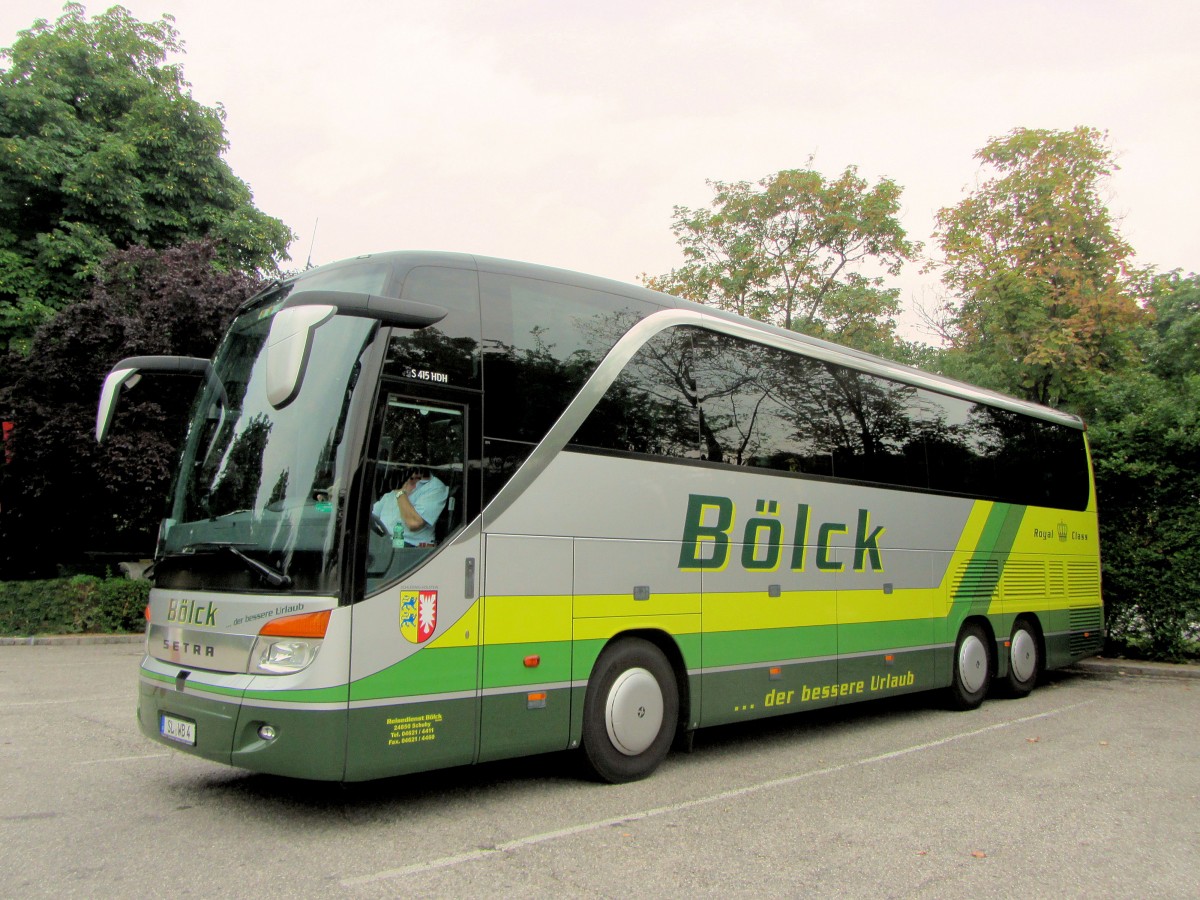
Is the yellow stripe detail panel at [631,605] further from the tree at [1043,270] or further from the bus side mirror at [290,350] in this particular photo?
the tree at [1043,270]

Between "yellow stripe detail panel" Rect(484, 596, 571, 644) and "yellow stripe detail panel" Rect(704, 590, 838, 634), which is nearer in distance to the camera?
"yellow stripe detail panel" Rect(484, 596, 571, 644)

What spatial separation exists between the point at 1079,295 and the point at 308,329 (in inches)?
709

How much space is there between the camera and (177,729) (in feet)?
19.7

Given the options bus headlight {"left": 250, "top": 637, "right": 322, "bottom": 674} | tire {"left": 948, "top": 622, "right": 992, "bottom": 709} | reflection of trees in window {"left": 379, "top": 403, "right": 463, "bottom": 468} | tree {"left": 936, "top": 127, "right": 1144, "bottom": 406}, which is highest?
tree {"left": 936, "top": 127, "right": 1144, "bottom": 406}

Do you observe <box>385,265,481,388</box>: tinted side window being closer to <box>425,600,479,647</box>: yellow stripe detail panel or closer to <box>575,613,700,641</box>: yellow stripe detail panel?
<box>425,600,479,647</box>: yellow stripe detail panel

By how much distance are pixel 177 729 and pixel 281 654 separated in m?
1.05

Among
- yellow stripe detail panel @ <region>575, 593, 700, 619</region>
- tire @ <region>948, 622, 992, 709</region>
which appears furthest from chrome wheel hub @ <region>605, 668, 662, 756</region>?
tire @ <region>948, 622, 992, 709</region>

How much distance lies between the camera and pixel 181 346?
17.9 metres

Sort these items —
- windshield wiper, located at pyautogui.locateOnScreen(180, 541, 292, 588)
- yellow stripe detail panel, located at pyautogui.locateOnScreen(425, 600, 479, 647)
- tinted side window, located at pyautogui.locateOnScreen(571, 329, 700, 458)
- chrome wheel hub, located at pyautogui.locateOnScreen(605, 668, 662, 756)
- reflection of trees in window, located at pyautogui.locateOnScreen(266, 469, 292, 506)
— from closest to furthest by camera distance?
windshield wiper, located at pyautogui.locateOnScreen(180, 541, 292, 588) < reflection of trees in window, located at pyautogui.locateOnScreen(266, 469, 292, 506) < yellow stripe detail panel, located at pyautogui.locateOnScreen(425, 600, 479, 647) < chrome wheel hub, located at pyautogui.locateOnScreen(605, 668, 662, 756) < tinted side window, located at pyautogui.locateOnScreen(571, 329, 700, 458)

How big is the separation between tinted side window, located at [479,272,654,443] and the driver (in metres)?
0.54

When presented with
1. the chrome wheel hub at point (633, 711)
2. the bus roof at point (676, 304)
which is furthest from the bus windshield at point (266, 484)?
the chrome wheel hub at point (633, 711)

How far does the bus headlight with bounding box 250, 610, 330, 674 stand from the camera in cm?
552

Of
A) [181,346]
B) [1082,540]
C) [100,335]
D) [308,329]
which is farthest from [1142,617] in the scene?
[100,335]

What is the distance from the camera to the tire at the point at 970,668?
10953 millimetres
